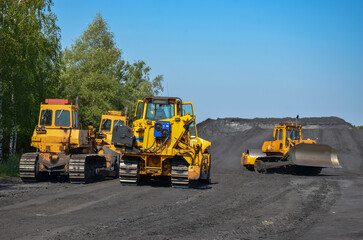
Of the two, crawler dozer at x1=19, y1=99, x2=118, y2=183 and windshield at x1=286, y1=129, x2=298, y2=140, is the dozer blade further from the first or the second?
crawler dozer at x1=19, y1=99, x2=118, y2=183

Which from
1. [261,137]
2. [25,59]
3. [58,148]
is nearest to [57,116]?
[58,148]

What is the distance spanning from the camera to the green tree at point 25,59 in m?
21.8

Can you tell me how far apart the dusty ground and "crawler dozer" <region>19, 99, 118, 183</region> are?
1.92 feet

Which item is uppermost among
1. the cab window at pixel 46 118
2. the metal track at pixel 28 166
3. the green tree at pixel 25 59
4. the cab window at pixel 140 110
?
the green tree at pixel 25 59

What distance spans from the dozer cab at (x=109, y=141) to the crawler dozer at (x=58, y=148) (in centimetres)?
185

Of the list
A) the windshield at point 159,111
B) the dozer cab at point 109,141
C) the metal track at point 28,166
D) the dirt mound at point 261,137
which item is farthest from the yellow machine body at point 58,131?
the dirt mound at point 261,137

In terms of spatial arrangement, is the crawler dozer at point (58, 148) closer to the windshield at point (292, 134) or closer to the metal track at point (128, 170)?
the metal track at point (128, 170)

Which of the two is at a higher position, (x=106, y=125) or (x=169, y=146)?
(x=106, y=125)

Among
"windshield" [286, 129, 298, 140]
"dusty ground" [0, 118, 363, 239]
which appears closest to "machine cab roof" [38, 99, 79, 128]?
"dusty ground" [0, 118, 363, 239]

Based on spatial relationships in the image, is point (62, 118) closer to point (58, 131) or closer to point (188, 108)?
point (58, 131)

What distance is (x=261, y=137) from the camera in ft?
146

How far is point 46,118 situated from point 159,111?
14.1ft

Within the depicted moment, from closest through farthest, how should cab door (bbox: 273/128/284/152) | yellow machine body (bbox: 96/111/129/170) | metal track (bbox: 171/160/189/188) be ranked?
metal track (bbox: 171/160/189/188), yellow machine body (bbox: 96/111/129/170), cab door (bbox: 273/128/284/152)

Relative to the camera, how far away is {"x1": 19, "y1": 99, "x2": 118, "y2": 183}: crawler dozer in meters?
16.8
